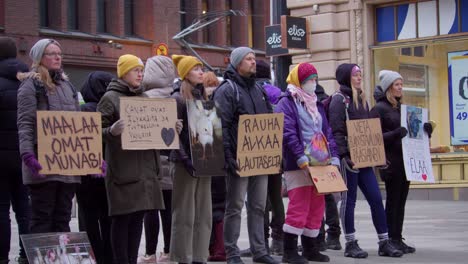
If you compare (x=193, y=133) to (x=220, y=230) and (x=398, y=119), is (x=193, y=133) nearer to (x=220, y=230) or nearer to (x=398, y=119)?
(x=220, y=230)

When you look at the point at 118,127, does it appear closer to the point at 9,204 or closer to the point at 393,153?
the point at 9,204

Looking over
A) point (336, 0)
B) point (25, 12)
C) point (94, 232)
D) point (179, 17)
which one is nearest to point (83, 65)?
point (25, 12)

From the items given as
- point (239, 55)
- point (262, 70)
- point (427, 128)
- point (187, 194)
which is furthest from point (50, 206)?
point (427, 128)

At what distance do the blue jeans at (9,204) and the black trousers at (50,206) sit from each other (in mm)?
767

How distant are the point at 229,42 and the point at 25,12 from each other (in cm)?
1310

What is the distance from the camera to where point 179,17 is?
140 feet

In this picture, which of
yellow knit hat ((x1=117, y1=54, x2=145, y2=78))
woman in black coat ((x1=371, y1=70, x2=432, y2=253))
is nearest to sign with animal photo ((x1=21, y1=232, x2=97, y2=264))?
yellow knit hat ((x1=117, y1=54, x2=145, y2=78))

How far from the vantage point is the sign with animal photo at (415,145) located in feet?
35.0

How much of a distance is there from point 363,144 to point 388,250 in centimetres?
113

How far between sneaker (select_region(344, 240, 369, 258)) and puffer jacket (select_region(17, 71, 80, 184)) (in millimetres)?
3415

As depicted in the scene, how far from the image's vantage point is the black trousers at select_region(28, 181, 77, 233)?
7.66 m

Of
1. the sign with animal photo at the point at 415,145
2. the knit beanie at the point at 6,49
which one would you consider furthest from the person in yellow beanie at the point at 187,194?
the sign with animal photo at the point at 415,145

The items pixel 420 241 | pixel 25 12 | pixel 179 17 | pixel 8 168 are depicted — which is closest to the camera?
pixel 8 168

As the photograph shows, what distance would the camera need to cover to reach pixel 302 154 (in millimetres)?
9344
